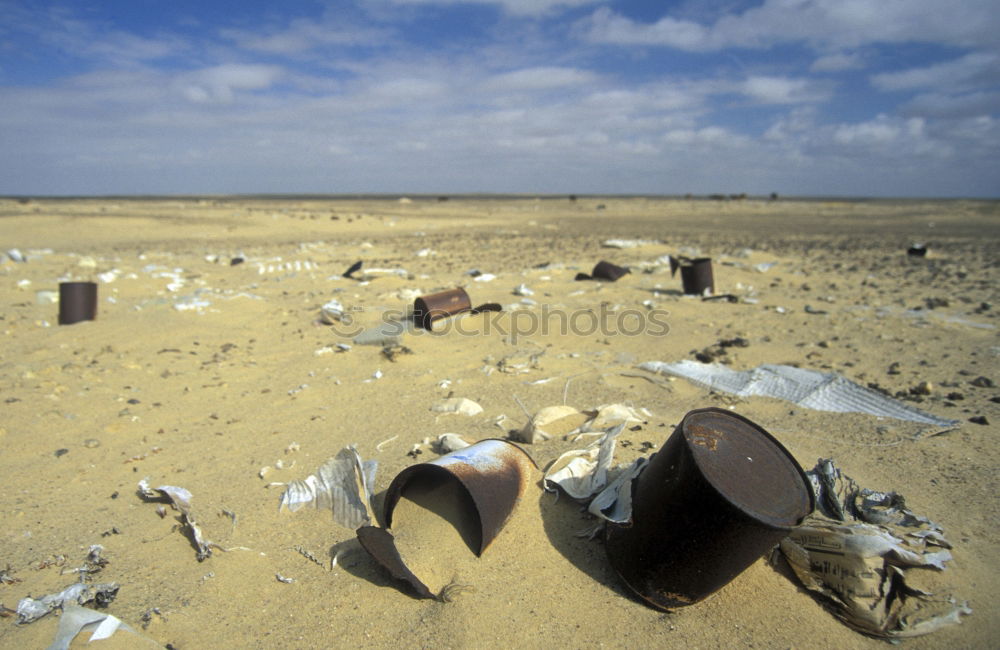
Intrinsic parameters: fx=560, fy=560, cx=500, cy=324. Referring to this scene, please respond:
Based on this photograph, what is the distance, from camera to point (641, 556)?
6.93 ft

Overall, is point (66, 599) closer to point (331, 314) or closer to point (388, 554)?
point (388, 554)

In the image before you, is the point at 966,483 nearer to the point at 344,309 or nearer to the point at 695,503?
the point at 695,503

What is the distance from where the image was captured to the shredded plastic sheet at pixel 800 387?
358cm

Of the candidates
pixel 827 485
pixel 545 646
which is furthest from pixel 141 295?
pixel 827 485

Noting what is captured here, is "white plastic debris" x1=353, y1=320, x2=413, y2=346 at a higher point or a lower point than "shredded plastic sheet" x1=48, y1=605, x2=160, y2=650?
higher

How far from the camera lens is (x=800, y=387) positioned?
3.98m

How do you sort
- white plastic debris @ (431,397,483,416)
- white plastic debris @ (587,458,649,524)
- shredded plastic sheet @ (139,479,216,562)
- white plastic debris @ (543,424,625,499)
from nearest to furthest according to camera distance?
white plastic debris @ (587,458,649,524), shredded plastic sheet @ (139,479,216,562), white plastic debris @ (543,424,625,499), white plastic debris @ (431,397,483,416)

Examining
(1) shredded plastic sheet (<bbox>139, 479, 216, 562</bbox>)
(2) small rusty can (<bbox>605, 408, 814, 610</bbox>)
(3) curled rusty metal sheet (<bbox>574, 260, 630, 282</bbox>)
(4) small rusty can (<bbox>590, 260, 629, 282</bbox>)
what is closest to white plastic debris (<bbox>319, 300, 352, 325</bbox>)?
(1) shredded plastic sheet (<bbox>139, 479, 216, 562</bbox>)

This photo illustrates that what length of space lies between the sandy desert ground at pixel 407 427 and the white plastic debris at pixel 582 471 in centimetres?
9

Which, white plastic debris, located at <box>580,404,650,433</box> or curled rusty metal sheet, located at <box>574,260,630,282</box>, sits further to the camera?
curled rusty metal sheet, located at <box>574,260,630,282</box>

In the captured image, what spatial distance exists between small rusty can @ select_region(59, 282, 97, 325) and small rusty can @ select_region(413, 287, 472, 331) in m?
3.60

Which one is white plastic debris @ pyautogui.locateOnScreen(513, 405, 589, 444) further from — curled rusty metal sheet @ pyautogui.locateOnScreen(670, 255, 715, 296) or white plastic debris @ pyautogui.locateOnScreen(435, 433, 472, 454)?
curled rusty metal sheet @ pyautogui.locateOnScreen(670, 255, 715, 296)

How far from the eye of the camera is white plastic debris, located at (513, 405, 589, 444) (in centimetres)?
329

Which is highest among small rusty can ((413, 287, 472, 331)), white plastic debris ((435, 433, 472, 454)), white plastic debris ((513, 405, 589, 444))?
small rusty can ((413, 287, 472, 331))
